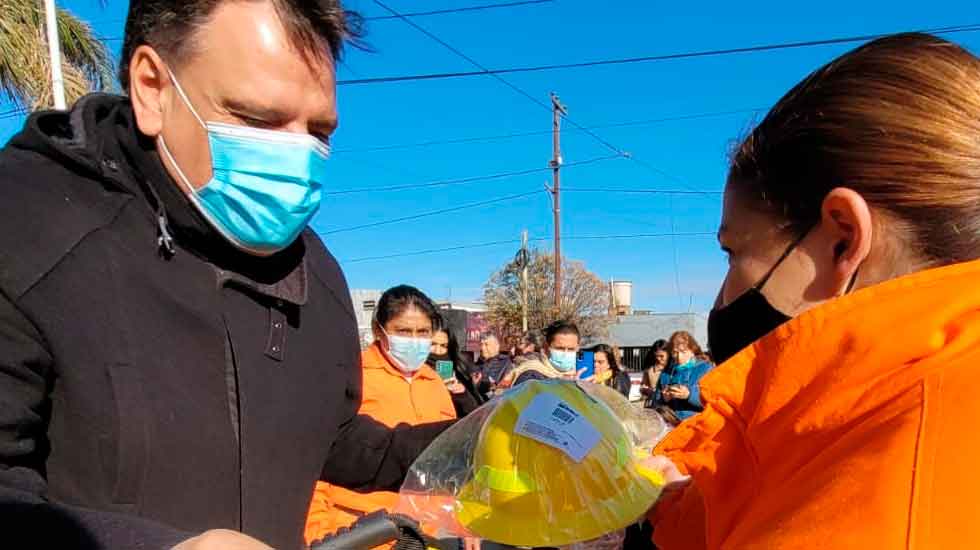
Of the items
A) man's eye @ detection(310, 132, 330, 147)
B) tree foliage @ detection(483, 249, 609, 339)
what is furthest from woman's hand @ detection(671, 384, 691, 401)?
tree foliage @ detection(483, 249, 609, 339)

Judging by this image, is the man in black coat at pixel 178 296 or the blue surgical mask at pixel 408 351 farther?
the blue surgical mask at pixel 408 351

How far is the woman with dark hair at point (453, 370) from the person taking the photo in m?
5.02

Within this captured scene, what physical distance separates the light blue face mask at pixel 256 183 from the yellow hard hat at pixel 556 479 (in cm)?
64

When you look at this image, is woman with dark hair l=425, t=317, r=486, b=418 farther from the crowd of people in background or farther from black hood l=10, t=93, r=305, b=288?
black hood l=10, t=93, r=305, b=288

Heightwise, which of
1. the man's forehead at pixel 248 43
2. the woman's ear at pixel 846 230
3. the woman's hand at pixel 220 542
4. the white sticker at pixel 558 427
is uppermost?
the man's forehead at pixel 248 43

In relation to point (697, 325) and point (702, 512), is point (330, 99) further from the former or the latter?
point (697, 325)

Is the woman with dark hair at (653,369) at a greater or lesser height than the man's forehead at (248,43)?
lesser

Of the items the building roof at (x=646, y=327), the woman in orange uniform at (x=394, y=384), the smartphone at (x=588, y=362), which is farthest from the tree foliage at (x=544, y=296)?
the woman in orange uniform at (x=394, y=384)

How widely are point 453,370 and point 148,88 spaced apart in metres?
4.68

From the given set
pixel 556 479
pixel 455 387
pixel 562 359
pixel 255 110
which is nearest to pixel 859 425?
pixel 556 479

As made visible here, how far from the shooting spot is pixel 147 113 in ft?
4.42

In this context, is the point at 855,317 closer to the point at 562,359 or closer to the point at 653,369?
the point at 562,359

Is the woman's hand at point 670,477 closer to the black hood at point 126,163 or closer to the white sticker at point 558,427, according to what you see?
the white sticker at point 558,427

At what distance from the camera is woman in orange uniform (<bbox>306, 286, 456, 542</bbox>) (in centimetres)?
306
